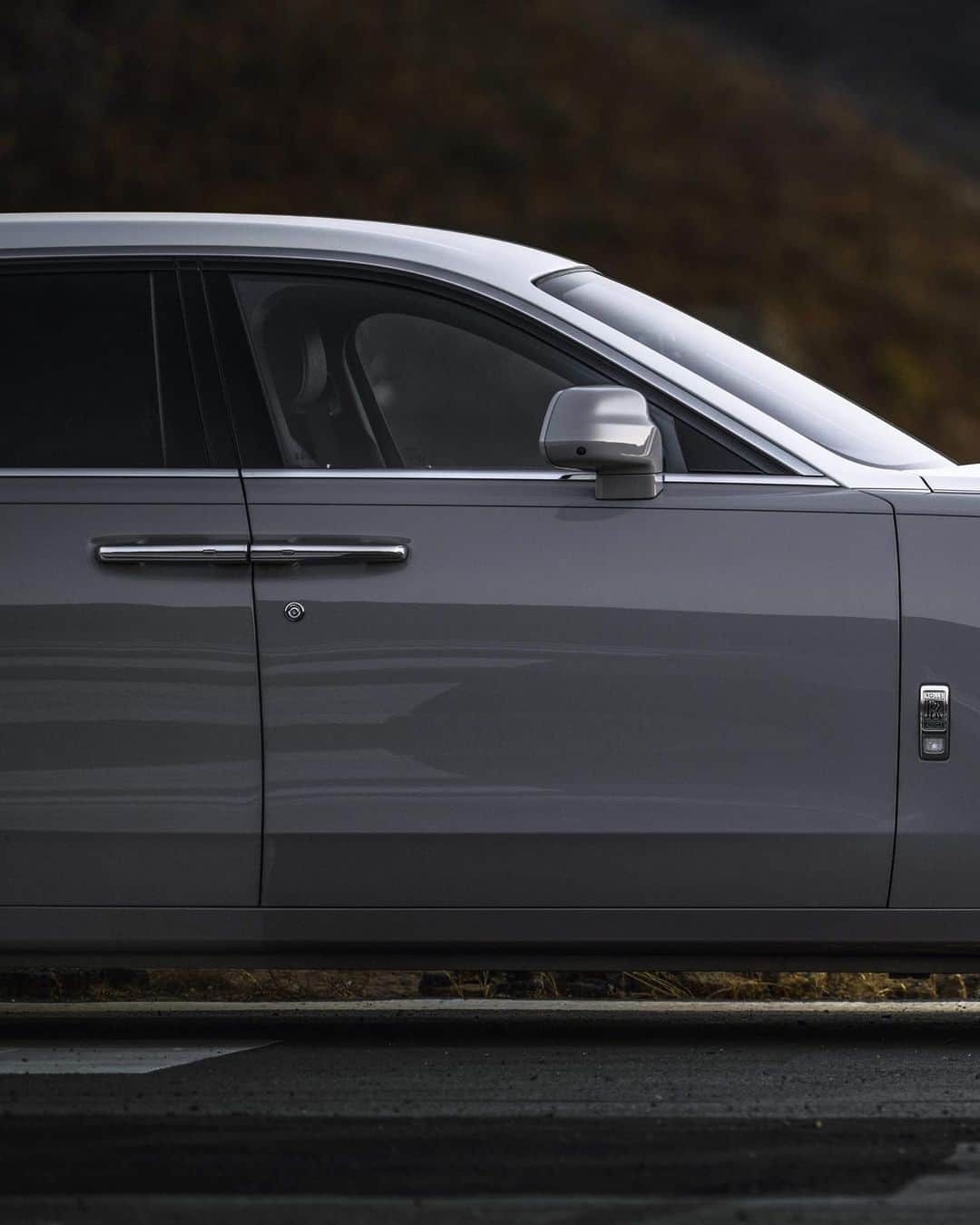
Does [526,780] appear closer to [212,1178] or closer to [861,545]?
[861,545]

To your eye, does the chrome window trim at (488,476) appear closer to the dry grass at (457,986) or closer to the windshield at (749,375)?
the windshield at (749,375)

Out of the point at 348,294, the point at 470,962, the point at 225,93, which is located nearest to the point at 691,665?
the point at 470,962

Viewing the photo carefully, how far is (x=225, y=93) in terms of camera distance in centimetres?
3397

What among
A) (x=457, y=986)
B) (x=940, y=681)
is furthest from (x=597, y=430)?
(x=457, y=986)

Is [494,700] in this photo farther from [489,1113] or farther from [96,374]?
[96,374]

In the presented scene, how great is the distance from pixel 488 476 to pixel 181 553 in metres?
0.64

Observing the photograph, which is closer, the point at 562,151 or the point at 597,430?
the point at 597,430

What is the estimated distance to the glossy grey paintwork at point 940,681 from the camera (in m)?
4.34

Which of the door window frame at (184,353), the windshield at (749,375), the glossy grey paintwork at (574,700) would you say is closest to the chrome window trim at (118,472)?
the door window frame at (184,353)

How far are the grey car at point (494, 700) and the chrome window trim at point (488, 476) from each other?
0.01 meters

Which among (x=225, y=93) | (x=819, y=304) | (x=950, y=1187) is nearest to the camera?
(x=950, y=1187)

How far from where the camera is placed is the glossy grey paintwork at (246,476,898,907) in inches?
169

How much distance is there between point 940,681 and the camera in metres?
4.34

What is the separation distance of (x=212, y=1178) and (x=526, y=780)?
1119 mm
